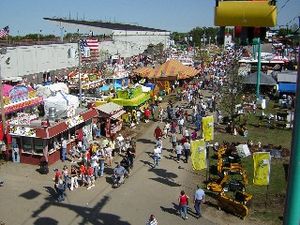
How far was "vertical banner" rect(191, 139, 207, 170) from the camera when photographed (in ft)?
60.7

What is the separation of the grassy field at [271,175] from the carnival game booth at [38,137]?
810 cm

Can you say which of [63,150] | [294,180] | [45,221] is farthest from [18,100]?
[294,180]

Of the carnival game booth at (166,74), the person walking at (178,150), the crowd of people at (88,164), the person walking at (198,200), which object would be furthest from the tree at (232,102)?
the person walking at (198,200)

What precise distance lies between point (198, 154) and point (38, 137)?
786cm

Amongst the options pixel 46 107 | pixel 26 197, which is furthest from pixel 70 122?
pixel 26 197

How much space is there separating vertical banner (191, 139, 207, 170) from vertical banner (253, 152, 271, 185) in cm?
281

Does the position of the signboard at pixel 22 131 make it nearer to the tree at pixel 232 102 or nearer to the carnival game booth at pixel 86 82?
the tree at pixel 232 102

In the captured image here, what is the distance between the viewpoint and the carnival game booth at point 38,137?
67.2 ft

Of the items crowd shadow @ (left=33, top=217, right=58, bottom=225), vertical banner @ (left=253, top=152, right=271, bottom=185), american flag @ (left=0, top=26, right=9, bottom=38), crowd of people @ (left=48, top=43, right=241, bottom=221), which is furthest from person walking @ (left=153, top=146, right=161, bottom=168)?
american flag @ (left=0, top=26, right=9, bottom=38)

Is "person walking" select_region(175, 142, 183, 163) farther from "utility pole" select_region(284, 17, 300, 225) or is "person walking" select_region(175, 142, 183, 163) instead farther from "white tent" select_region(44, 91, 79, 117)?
"utility pole" select_region(284, 17, 300, 225)

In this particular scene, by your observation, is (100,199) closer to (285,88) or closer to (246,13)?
(246,13)

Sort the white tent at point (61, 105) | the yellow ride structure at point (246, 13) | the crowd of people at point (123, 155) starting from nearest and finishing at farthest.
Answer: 1. the yellow ride structure at point (246, 13)
2. the crowd of people at point (123, 155)
3. the white tent at point (61, 105)

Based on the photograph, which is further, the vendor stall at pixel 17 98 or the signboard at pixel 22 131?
the vendor stall at pixel 17 98

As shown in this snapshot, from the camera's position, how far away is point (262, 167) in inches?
642
